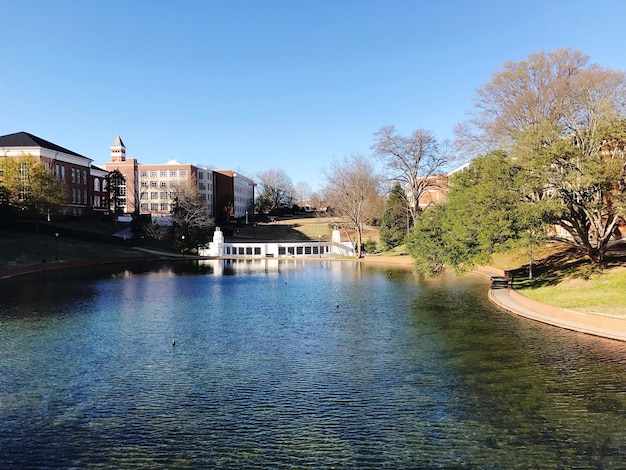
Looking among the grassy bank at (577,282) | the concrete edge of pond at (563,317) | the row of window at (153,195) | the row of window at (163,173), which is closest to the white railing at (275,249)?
the row of window at (163,173)

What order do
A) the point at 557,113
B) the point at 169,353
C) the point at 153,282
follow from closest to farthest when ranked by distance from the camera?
the point at 169,353
the point at 557,113
the point at 153,282

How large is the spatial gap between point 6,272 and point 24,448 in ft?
146

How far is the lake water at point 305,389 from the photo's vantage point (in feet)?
38.1

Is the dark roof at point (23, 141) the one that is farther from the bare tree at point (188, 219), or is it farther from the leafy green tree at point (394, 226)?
the leafy green tree at point (394, 226)

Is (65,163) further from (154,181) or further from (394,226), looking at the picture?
(394,226)

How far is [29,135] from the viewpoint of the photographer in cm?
7962

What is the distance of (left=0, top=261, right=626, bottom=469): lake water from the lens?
1161 cm

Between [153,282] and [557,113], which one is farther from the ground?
[557,113]

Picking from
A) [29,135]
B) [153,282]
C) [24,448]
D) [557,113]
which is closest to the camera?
[24,448]

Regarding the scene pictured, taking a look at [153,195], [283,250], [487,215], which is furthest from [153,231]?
[487,215]

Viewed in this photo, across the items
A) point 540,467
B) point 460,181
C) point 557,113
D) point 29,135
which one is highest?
point 29,135

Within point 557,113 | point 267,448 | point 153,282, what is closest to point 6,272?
point 153,282

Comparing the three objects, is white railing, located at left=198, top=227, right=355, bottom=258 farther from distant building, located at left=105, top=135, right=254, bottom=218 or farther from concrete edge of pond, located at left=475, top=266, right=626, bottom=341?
concrete edge of pond, located at left=475, top=266, right=626, bottom=341

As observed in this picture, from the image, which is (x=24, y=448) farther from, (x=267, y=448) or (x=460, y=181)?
(x=460, y=181)
